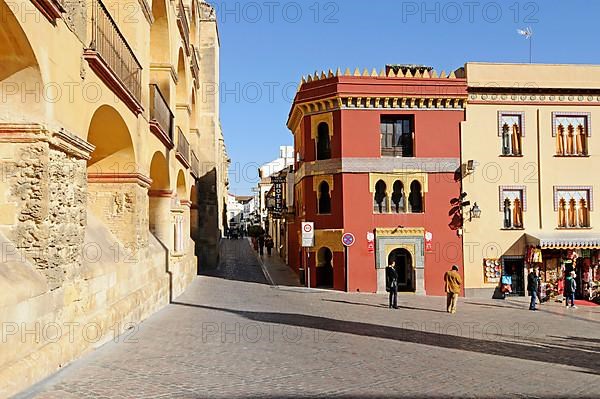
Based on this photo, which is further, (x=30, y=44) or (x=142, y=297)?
(x=142, y=297)

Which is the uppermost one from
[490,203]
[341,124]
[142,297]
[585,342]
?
[341,124]

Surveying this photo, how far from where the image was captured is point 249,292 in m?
22.0

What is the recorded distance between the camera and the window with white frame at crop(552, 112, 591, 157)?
2552 cm

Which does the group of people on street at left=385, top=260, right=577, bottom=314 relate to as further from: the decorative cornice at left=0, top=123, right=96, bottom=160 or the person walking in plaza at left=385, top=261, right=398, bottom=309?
the decorative cornice at left=0, top=123, right=96, bottom=160

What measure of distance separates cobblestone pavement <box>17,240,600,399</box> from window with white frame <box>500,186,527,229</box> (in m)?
7.08

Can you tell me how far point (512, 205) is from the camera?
25250 millimetres

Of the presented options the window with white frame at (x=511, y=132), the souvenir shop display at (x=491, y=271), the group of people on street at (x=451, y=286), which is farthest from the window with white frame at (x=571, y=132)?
the group of people on street at (x=451, y=286)

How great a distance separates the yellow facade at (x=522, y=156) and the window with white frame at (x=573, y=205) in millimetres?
106

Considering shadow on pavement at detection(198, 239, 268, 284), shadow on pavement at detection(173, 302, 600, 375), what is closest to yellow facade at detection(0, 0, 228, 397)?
shadow on pavement at detection(173, 302, 600, 375)

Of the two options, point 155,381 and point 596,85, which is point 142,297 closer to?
point 155,381

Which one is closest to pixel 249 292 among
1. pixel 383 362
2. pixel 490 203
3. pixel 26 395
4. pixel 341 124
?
pixel 341 124

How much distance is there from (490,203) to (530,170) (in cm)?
223

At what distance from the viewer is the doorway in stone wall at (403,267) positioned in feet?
81.7

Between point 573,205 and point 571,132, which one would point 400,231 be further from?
point 571,132
